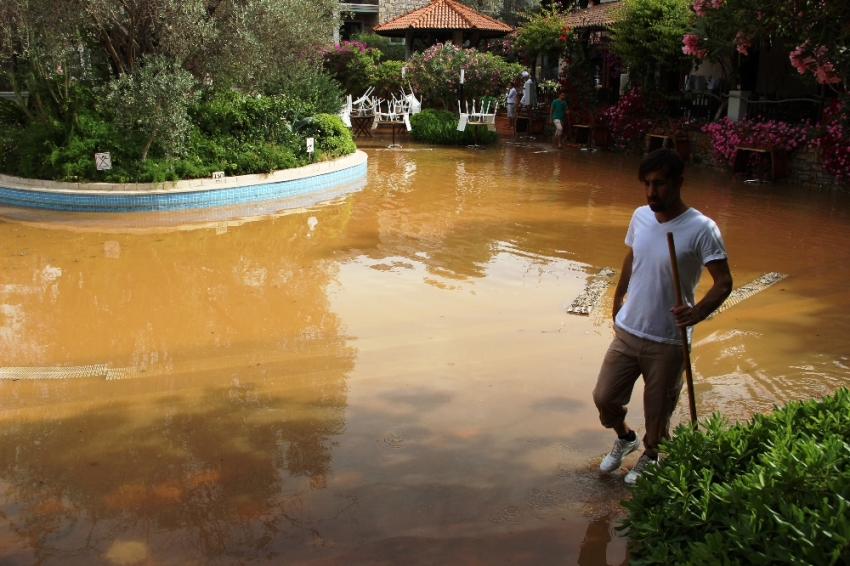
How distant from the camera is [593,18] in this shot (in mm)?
21797

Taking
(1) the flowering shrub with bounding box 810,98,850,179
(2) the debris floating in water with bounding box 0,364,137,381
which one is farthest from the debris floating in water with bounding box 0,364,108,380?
(1) the flowering shrub with bounding box 810,98,850,179

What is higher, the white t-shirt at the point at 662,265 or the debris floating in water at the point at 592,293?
the white t-shirt at the point at 662,265

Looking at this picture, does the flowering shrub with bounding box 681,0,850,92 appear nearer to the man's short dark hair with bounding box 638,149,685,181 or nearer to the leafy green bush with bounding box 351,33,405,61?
the man's short dark hair with bounding box 638,149,685,181

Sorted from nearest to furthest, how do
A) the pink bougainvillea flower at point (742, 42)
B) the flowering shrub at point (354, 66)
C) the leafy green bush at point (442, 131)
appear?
the pink bougainvillea flower at point (742, 42) → the leafy green bush at point (442, 131) → the flowering shrub at point (354, 66)

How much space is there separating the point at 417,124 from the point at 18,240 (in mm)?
13597

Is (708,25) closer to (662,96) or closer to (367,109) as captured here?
(662,96)

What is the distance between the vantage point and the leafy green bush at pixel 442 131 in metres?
21.1


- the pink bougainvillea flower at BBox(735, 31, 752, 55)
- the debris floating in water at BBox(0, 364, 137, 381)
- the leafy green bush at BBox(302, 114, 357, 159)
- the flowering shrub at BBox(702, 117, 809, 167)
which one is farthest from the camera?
the leafy green bush at BBox(302, 114, 357, 159)

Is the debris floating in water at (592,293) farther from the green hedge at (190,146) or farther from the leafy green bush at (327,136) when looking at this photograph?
the leafy green bush at (327,136)

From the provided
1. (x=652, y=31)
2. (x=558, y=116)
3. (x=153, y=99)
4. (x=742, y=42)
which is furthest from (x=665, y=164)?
(x=558, y=116)

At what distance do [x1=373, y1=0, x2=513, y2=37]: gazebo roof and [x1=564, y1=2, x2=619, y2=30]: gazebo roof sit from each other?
16.1 ft

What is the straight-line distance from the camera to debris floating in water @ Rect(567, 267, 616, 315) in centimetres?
732

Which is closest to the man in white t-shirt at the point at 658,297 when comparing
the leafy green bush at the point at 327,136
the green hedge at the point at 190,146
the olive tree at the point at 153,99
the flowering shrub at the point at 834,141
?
A: the olive tree at the point at 153,99

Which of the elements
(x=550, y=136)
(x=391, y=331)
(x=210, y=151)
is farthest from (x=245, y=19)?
(x=550, y=136)
